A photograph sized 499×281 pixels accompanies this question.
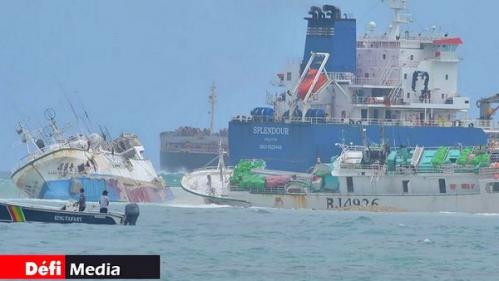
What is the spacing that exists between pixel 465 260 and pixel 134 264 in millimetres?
13982

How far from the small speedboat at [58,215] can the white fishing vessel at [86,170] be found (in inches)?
807

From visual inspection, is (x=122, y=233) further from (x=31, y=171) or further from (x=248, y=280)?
(x=31, y=171)

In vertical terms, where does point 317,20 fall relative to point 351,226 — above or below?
above

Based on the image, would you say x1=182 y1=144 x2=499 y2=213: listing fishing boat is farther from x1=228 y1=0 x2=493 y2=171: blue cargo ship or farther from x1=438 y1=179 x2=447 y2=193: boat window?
x1=228 y1=0 x2=493 y2=171: blue cargo ship

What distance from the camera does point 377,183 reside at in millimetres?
84625

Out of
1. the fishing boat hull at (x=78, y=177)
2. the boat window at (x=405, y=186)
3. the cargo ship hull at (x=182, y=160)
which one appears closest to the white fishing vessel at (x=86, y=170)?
the fishing boat hull at (x=78, y=177)

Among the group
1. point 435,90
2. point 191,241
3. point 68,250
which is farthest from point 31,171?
point 68,250

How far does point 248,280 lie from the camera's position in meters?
54.3

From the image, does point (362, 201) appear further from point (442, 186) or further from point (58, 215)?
point (58, 215)

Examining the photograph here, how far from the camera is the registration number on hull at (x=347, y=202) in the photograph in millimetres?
84438

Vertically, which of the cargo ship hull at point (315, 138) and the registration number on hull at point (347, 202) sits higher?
the cargo ship hull at point (315, 138)

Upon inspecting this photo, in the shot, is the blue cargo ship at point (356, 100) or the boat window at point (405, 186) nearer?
the boat window at point (405, 186)

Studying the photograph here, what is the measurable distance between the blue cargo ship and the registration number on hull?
9489mm

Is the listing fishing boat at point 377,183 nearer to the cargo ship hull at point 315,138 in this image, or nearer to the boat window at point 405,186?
the boat window at point 405,186
